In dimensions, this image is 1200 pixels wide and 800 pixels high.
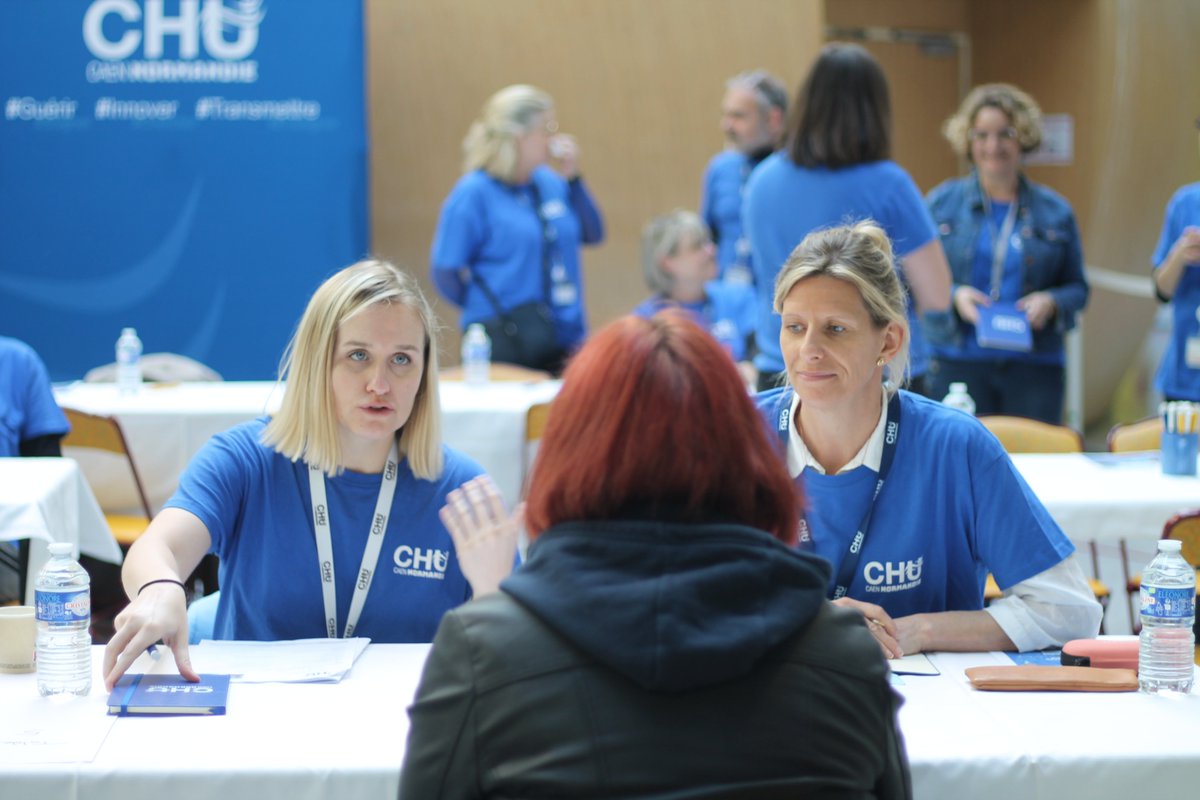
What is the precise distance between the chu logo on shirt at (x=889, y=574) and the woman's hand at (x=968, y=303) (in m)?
→ 2.64

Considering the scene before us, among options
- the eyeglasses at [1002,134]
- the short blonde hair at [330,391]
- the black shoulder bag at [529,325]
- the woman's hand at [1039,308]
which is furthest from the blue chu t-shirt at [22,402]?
the eyeglasses at [1002,134]

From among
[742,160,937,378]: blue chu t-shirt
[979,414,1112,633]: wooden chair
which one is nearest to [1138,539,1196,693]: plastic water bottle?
[742,160,937,378]: blue chu t-shirt

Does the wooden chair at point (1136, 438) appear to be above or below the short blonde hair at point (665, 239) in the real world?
below

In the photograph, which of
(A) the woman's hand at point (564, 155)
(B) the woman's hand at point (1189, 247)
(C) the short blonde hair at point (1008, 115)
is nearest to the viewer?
(B) the woman's hand at point (1189, 247)

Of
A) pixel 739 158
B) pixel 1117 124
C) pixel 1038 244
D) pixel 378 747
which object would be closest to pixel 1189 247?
pixel 1038 244

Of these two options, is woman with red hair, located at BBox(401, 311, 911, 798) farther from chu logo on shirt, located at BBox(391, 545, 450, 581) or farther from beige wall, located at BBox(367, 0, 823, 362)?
beige wall, located at BBox(367, 0, 823, 362)

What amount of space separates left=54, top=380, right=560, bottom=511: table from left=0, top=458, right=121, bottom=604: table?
0.84 metres

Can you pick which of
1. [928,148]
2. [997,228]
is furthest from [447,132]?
[997,228]

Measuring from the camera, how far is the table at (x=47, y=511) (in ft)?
9.98

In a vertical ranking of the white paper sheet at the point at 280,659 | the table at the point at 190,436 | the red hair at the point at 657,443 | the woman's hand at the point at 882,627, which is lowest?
the table at the point at 190,436

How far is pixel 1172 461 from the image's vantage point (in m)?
3.65

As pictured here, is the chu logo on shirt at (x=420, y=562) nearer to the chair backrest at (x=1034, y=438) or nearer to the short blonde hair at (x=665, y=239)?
the chair backrest at (x=1034, y=438)

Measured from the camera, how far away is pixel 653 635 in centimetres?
127

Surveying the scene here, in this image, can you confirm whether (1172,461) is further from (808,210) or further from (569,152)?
(569,152)
